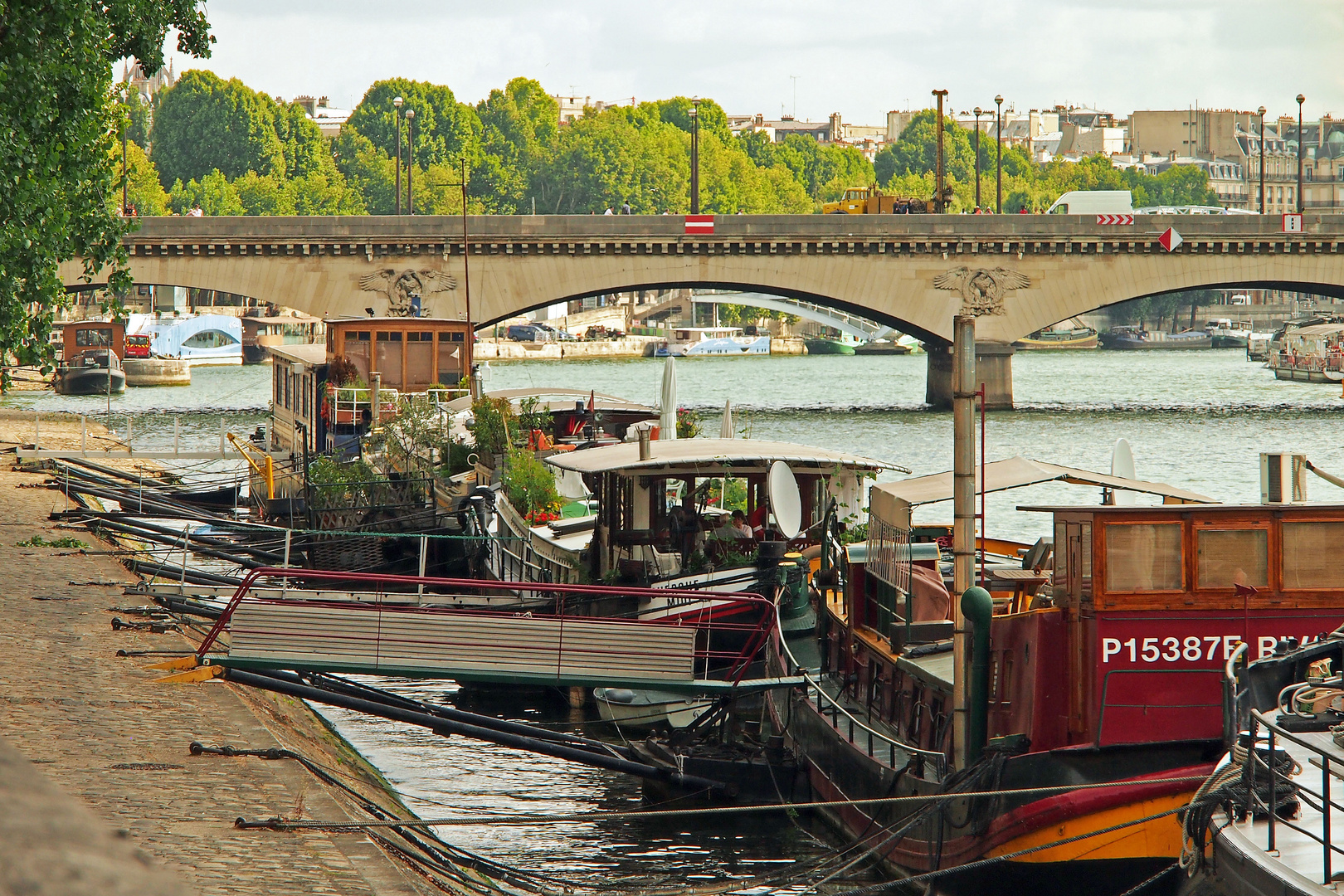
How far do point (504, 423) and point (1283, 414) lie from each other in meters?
44.2

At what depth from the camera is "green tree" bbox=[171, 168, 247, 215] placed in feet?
447

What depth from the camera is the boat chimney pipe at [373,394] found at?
3147cm

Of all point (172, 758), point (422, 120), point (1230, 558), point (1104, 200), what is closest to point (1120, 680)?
point (1230, 558)

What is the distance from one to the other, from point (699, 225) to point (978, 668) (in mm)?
51484

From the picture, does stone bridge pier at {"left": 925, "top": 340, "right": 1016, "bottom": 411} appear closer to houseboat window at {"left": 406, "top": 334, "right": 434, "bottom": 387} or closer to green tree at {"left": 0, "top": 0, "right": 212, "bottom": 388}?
houseboat window at {"left": 406, "top": 334, "right": 434, "bottom": 387}

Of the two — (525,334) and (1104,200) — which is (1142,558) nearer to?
(1104,200)

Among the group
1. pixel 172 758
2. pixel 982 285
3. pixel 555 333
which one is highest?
pixel 982 285

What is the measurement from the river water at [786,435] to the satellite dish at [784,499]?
2.90 metres

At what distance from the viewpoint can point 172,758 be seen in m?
11.3

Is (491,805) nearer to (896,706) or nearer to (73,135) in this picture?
(896,706)

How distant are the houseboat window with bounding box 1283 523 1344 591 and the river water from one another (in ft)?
17.0

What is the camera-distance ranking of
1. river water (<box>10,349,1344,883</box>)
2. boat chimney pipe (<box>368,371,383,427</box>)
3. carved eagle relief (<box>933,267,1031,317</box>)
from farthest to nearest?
1. carved eagle relief (<box>933,267,1031,317</box>)
2. boat chimney pipe (<box>368,371,383,427</box>)
3. river water (<box>10,349,1344,883</box>)

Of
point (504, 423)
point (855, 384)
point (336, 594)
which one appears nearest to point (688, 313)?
point (855, 384)

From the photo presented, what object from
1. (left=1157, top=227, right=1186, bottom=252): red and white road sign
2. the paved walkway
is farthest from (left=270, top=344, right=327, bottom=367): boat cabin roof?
(left=1157, top=227, right=1186, bottom=252): red and white road sign
